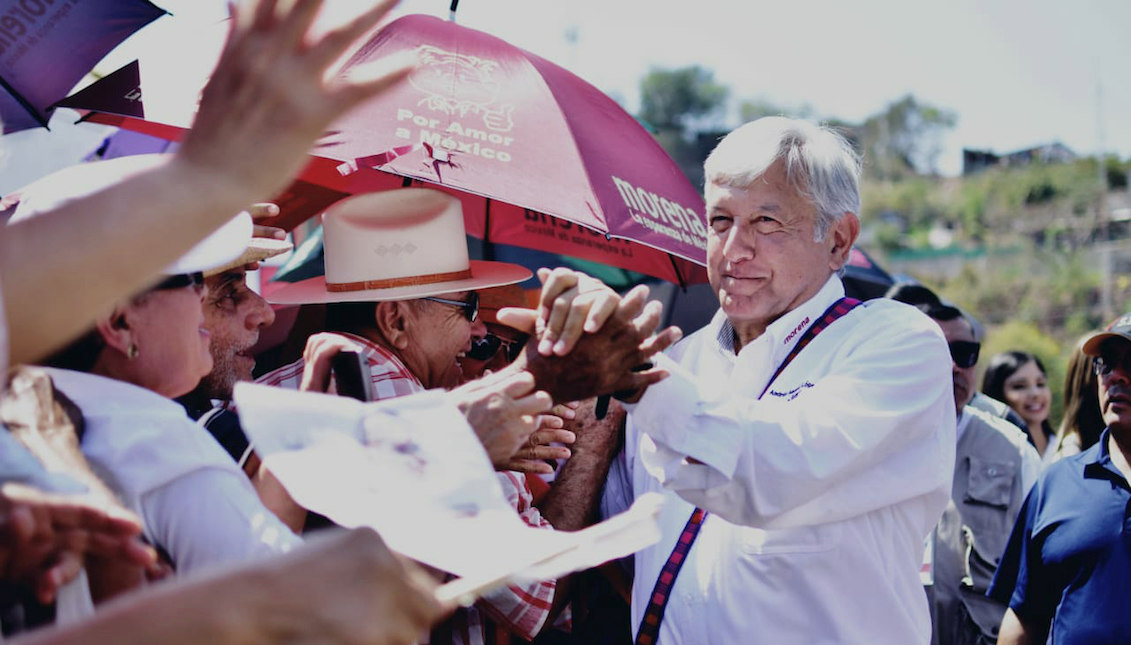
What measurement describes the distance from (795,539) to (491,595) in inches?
33.0

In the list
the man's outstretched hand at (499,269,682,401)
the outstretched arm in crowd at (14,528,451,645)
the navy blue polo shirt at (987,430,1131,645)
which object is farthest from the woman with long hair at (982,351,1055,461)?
the outstretched arm in crowd at (14,528,451,645)

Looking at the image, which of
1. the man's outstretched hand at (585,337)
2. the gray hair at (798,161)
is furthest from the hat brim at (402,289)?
the man's outstretched hand at (585,337)

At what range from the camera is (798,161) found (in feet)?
9.41

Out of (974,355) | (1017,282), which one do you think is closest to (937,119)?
(1017,282)

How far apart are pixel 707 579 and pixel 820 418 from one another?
0.57 meters

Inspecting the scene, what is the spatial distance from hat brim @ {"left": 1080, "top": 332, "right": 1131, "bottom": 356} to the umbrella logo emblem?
94.3 inches

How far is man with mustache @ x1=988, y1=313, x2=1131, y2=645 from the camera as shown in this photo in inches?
135

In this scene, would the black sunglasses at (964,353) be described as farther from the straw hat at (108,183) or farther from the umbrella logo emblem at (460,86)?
the straw hat at (108,183)

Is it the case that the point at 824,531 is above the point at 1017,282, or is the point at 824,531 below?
above

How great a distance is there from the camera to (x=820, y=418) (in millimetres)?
2357

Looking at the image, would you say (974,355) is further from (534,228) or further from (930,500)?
(930,500)

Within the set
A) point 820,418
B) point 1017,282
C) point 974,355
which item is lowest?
point 1017,282

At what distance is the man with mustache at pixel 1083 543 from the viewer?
3.42 metres

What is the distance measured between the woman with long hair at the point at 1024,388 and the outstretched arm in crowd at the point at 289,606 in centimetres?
658
